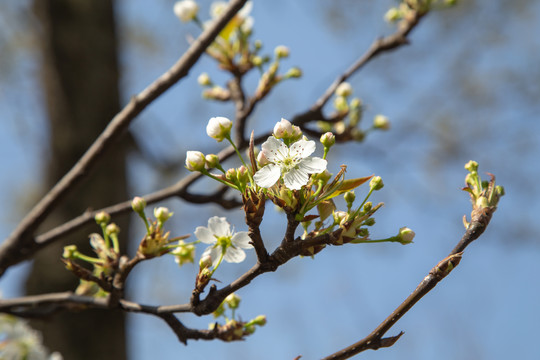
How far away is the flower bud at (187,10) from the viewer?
5.02ft

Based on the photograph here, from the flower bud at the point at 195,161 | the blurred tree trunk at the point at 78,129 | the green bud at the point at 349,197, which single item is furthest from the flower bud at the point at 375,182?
the blurred tree trunk at the point at 78,129

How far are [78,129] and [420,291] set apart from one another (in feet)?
6.92

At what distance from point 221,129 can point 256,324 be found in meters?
A: 0.35

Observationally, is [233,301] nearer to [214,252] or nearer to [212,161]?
[214,252]

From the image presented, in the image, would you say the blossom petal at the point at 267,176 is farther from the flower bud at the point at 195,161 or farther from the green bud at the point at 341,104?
the green bud at the point at 341,104

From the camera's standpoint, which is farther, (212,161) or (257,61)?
(257,61)

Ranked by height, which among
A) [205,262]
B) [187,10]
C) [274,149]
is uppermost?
[187,10]

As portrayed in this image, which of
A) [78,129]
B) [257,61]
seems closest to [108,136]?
[257,61]

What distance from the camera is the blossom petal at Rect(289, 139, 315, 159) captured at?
2.39 ft

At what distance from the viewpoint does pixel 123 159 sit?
101 inches

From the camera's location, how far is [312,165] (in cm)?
70

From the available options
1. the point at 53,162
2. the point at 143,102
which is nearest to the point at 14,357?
the point at 143,102

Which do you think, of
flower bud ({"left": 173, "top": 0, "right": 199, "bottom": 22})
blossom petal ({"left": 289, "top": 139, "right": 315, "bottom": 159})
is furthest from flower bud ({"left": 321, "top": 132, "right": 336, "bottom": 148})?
flower bud ({"left": 173, "top": 0, "right": 199, "bottom": 22})

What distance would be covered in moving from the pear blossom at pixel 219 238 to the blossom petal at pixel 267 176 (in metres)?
0.16
